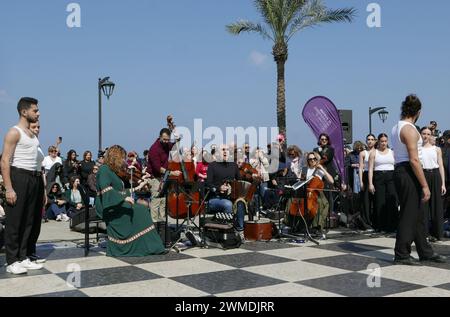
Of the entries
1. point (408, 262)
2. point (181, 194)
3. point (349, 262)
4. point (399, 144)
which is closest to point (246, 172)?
point (181, 194)

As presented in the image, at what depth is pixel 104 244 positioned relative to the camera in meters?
6.97

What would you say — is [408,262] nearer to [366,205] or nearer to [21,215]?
[366,205]

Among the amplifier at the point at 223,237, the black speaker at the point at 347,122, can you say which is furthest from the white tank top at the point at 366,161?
the black speaker at the point at 347,122

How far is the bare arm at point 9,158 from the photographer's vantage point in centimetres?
496

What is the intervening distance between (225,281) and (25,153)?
2526 millimetres

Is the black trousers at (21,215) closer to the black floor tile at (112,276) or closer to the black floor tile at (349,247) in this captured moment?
the black floor tile at (112,276)

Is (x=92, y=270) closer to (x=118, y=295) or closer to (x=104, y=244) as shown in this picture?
(x=118, y=295)

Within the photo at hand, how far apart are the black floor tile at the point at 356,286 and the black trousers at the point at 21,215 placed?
2961mm

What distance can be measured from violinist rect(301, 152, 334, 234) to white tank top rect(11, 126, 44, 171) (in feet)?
13.6

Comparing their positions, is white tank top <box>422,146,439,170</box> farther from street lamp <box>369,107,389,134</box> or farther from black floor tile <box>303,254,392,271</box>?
street lamp <box>369,107,389,134</box>

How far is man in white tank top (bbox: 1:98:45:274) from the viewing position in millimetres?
5035

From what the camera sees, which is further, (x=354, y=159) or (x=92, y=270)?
(x=354, y=159)
